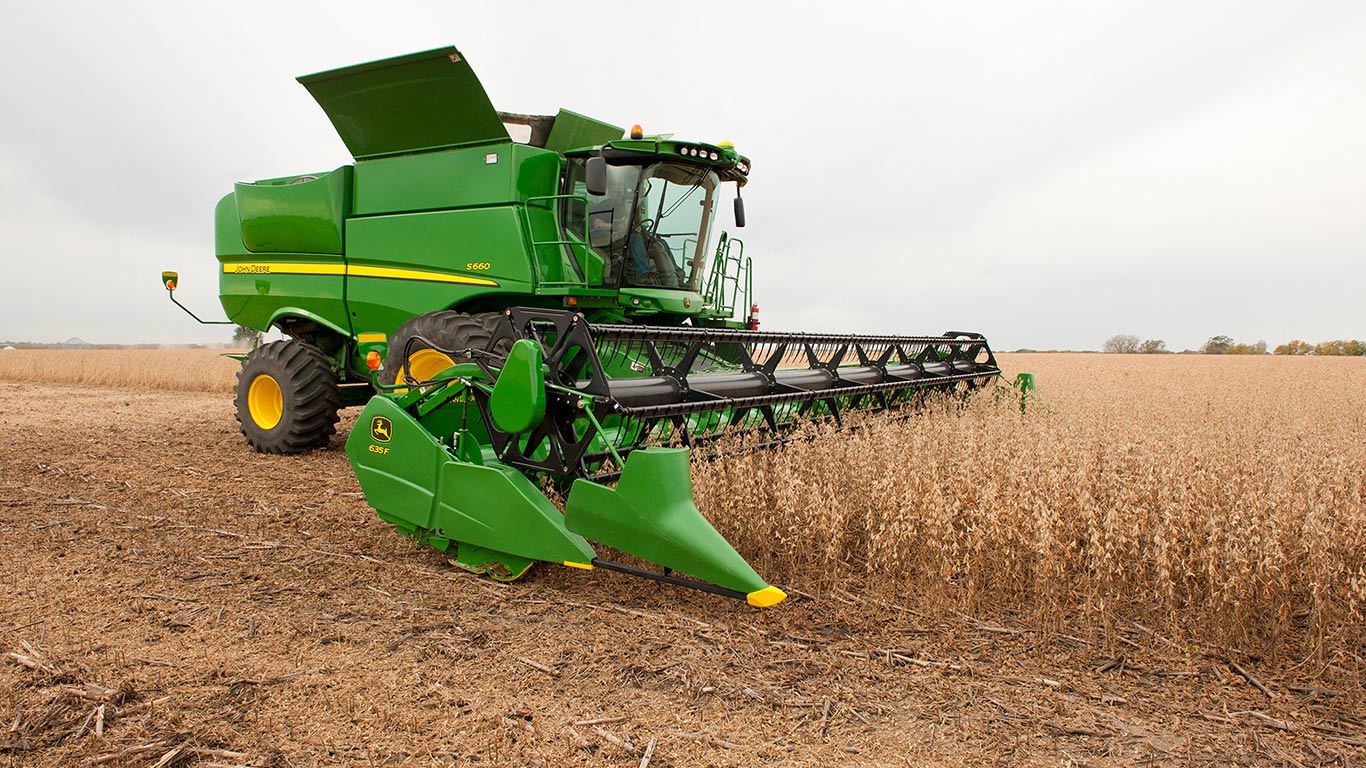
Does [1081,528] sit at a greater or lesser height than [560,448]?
lesser

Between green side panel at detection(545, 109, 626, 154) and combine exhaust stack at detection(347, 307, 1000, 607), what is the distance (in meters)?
2.89

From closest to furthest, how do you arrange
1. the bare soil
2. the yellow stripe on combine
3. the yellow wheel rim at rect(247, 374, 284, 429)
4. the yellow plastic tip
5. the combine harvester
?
the bare soil
the yellow plastic tip
the combine harvester
the yellow stripe on combine
the yellow wheel rim at rect(247, 374, 284, 429)

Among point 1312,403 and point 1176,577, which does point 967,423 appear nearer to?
point 1176,577

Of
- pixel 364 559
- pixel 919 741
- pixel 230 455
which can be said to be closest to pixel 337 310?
pixel 230 455

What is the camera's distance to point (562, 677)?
2430 millimetres

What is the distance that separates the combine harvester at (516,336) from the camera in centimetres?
318

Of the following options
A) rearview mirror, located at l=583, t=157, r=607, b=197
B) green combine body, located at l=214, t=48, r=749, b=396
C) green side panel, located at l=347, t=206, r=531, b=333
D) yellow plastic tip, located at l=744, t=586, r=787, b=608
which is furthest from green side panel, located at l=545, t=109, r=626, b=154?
yellow plastic tip, located at l=744, t=586, r=787, b=608

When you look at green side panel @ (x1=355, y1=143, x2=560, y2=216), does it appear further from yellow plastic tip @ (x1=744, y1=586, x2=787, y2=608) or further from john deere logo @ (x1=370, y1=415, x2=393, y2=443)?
yellow plastic tip @ (x1=744, y1=586, x2=787, y2=608)

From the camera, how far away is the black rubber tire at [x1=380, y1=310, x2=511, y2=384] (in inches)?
203

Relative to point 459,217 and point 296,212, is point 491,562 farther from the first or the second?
point 296,212

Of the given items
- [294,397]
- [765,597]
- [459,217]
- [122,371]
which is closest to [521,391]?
[765,597]

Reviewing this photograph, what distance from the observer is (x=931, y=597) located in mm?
2979

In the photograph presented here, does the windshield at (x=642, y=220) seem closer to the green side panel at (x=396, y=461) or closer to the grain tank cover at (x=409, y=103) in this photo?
the grain tank cover at (x=409, y=103)

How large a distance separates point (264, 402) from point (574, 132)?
3411 mm
